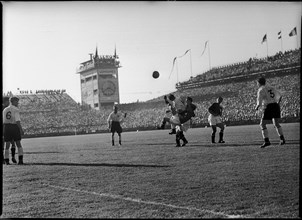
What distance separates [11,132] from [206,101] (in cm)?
970

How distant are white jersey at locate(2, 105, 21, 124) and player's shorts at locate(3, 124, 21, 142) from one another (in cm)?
31

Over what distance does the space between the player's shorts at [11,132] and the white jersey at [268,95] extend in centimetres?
558

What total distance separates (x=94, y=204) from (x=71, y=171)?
3462mm

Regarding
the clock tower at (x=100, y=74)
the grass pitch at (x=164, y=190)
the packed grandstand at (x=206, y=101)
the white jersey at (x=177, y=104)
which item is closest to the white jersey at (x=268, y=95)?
the packed grandstand at (x=206, y=101)

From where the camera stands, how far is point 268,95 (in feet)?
29.9

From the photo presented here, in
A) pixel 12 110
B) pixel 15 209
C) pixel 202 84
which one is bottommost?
pixel 15 209

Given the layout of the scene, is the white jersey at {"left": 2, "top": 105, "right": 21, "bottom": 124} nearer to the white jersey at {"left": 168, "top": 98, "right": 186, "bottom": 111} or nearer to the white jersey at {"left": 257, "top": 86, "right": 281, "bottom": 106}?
the white jersey at {"left": 168, "top": 98, "right": 186, "bottom": 111}

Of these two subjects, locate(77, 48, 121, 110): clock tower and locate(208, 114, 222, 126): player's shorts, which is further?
locate(208, 114, 222, 126): player's shorts

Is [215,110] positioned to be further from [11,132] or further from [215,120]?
[11,132]

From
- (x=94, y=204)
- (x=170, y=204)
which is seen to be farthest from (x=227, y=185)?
(x=94, y=204)

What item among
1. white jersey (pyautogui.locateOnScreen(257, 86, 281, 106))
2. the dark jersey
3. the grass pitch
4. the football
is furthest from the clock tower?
white jersey (pyautogui.locateOnScreen(257, 86, 281, 106))

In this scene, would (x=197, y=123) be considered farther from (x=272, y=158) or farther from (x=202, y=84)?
(x=272, y=158)

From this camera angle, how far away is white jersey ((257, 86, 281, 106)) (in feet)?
29.7

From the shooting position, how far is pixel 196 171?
664cm
